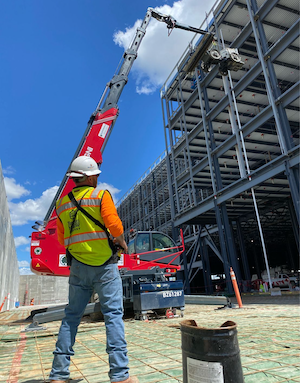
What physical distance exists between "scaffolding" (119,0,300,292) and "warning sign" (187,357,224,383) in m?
10.5

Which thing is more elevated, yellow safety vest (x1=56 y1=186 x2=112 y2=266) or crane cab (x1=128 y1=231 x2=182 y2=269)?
crane cab (x1=128 y1=231 x2=182 y2=269)

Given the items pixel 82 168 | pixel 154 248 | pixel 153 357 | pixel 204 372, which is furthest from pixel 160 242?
pixel 204 372

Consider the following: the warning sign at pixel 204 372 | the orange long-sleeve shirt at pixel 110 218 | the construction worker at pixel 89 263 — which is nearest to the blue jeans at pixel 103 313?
the construction worker at pixel 89 263

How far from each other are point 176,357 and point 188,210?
14.3 metres

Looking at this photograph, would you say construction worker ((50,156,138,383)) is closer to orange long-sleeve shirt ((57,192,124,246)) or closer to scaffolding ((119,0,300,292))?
orange long-sleeve shirt ((57,192,124,246))

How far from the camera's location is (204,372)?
1.32 m

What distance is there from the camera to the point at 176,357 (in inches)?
109

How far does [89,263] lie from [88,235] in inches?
9.1

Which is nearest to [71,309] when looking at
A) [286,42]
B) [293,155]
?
[293,155]

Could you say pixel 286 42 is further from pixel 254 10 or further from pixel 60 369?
pixel 60 369

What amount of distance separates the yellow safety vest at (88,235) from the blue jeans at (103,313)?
2.9 inches

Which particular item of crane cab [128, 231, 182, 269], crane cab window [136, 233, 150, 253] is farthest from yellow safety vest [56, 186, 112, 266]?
crane cab window [136, 233, 150, 253]

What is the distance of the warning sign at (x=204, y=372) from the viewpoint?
1.29 meters

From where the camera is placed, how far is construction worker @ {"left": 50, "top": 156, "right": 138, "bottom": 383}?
206cm
